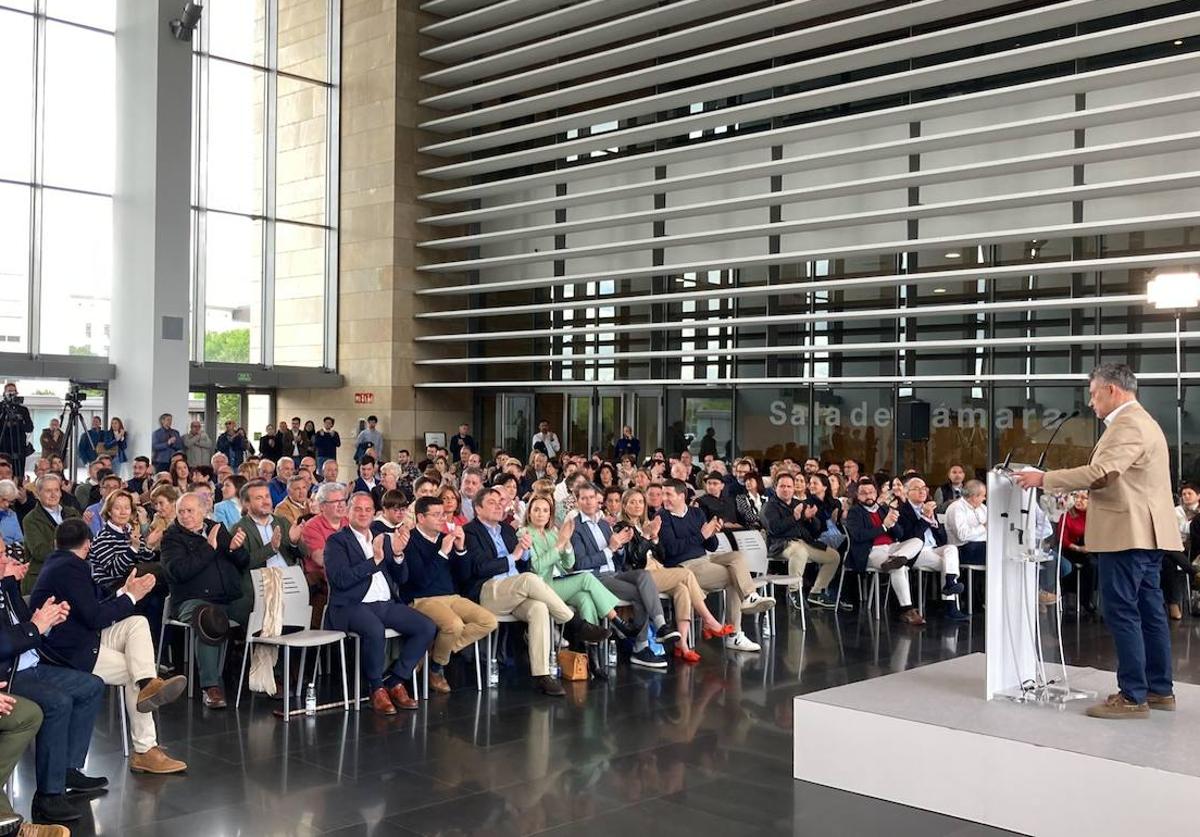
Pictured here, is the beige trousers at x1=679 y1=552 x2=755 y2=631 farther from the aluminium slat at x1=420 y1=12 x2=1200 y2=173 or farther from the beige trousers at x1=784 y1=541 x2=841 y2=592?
the aluminium slat at x1=420 y1=12 x2=1200 y2=173

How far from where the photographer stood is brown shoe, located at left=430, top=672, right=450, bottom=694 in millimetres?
7277

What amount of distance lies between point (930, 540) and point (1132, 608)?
5.57m

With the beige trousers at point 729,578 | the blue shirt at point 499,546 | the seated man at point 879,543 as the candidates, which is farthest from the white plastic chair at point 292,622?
the seated man at point 879,543

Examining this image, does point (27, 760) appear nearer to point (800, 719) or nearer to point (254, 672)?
point (254, 672)

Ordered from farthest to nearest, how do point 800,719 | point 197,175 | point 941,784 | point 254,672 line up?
point 197,175
point 254,672
point 800,719
point 941,784

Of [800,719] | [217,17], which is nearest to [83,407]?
[217,17]

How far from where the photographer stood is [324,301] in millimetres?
21859

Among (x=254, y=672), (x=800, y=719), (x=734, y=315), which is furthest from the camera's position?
Result: (x=734, y=315)

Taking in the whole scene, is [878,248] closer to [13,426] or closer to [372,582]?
[372,582]

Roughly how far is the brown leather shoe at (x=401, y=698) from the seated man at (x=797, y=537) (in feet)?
15.2

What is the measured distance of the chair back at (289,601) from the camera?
22.2ft

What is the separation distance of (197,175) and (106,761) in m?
16.6

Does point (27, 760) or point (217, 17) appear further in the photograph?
point (217, 17)

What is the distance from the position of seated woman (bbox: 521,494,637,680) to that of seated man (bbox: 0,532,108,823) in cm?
324
